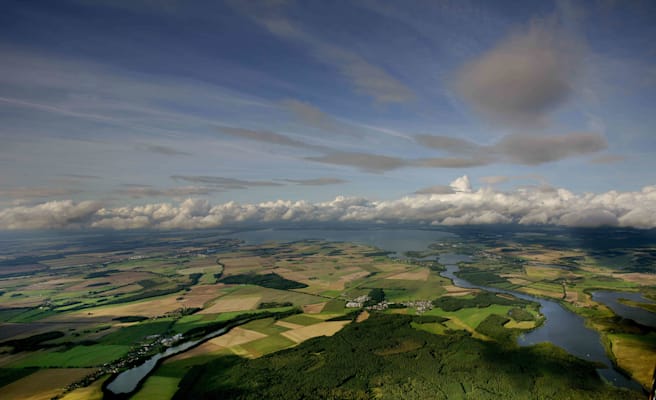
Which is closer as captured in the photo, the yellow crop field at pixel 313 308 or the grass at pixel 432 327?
the grass at pixel 432 327

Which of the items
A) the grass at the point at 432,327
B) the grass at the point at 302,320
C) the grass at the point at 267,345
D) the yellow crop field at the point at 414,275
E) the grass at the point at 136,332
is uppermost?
the grass at the point at 432,327

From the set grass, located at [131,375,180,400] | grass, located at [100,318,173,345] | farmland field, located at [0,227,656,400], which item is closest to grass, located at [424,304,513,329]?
farmland field, located at [0,227,656,400]

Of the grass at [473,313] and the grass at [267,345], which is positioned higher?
the grass at [473,313]

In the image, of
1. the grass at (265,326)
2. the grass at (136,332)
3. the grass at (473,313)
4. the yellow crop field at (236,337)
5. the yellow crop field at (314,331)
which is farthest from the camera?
the grass at (473,313)

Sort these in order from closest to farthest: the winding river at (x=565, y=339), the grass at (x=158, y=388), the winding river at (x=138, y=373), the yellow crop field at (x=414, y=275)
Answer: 1. the grass at (x=158, y=388)
2. the winding river at (x=138, y=373)
3. the winding river at (x=565, y=339)
4. the yellow crop field at (x=414, y=275)

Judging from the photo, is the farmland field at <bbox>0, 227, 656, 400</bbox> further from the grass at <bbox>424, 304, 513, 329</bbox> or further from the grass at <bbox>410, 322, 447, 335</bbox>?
the grass at <bbox>410, 322, 447, 335</bbox>

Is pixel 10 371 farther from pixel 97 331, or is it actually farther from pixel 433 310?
pixel 433 310

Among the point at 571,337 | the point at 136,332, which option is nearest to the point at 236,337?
the point at 136,332

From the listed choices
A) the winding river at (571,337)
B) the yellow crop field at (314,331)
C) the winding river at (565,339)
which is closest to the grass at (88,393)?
the winding river at (565,339)

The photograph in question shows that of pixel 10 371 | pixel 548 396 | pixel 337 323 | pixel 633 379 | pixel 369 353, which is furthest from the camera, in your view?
pixel 337 323

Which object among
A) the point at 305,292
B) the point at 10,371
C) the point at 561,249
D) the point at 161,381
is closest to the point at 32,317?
the point at 10,371

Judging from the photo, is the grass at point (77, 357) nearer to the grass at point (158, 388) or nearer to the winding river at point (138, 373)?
the winding river at point (138, 373)
